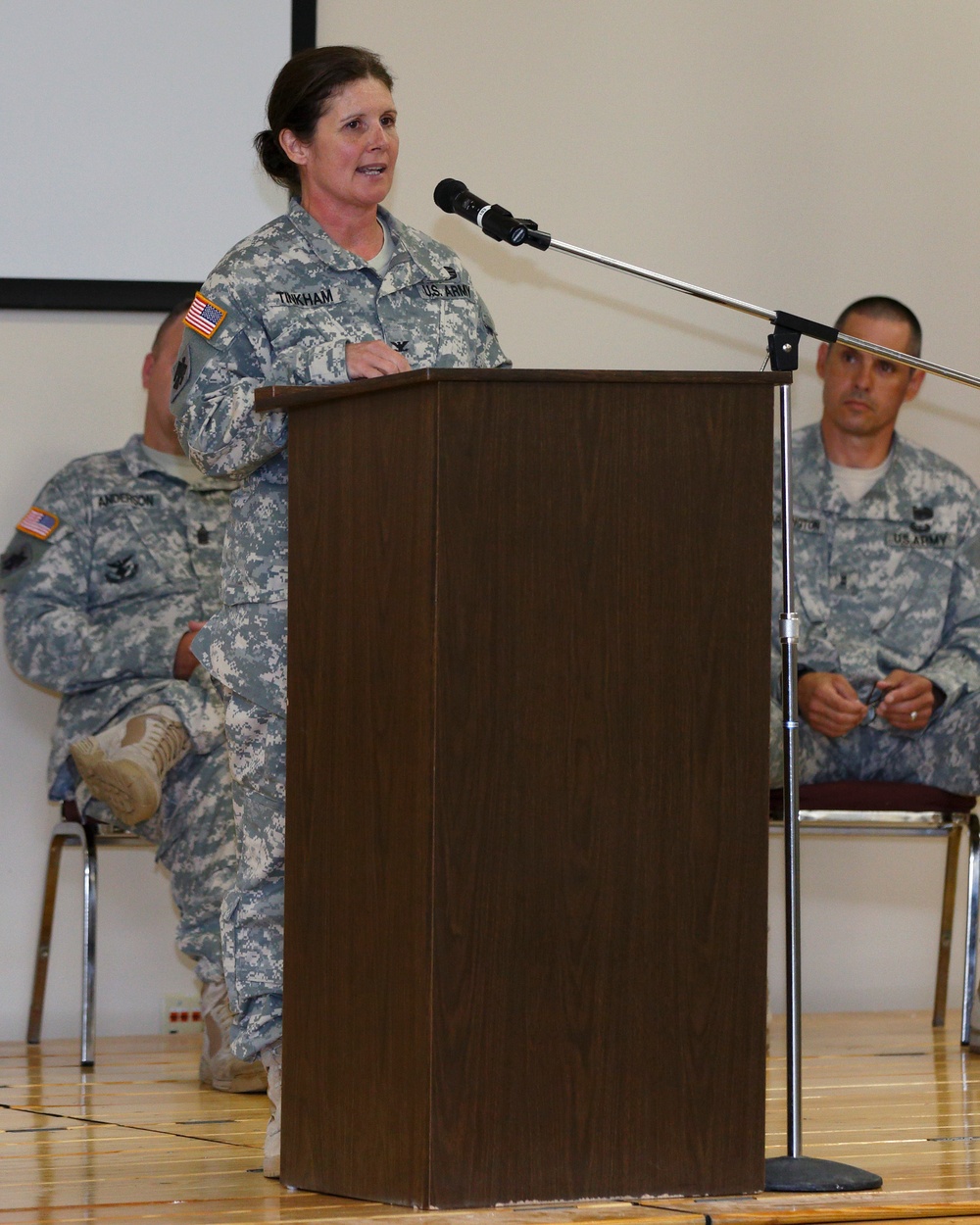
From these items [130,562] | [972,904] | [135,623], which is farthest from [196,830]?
[972,904]

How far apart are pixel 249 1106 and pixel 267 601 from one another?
1021 mm

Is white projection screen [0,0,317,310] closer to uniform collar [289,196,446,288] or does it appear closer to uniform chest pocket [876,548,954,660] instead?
uniform collar [289,196,446,288]

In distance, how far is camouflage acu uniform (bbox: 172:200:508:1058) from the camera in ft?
7.40

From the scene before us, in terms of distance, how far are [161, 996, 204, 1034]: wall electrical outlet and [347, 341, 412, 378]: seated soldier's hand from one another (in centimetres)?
218

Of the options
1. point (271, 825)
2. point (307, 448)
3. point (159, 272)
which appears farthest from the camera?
point (159, 272)

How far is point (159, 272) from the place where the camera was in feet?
12.9

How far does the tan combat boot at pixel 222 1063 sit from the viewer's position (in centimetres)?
307

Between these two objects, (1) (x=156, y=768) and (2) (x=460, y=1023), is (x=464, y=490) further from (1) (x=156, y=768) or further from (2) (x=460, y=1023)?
(1) (x=156, y=768)

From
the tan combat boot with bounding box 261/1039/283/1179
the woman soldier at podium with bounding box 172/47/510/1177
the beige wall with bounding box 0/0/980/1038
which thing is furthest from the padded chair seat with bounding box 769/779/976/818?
the tan combat boot with bounding box 261/1039/283/1179

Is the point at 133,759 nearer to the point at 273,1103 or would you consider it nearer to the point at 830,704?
the point at 273,1103

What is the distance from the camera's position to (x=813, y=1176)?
6.33ft

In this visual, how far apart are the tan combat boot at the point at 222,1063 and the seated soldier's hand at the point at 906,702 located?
155cm

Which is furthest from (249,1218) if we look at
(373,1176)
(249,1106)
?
(249,1106)

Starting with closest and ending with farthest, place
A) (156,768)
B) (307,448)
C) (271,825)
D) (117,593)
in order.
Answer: (307,448), (271,825), (156,768), (117,593)
